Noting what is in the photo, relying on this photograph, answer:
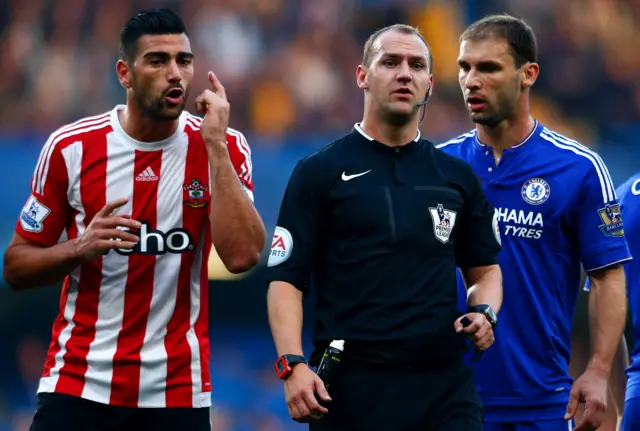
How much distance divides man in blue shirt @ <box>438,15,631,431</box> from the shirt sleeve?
0.89 metres

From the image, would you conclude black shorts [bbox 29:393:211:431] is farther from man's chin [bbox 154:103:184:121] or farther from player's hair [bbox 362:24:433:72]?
player's hair [bbox 362:24:433:72]

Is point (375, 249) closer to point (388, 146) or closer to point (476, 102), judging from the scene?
point (388, 146)

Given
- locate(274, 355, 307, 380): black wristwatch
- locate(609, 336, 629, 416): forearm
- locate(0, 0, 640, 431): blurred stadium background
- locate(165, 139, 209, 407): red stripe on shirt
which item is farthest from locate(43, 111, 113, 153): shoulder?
locate(0, 0, 640, 431): blurred stadium background

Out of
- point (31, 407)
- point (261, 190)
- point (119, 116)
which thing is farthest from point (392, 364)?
point (31, 407)

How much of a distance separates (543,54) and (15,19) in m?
5.23

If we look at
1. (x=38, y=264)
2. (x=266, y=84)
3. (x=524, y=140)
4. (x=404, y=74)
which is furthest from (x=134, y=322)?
(x=266, y=84)

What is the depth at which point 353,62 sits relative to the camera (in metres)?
11.7

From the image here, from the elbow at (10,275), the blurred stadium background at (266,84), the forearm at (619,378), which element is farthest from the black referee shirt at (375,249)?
Answer: the blurred stadium background at (266,84)

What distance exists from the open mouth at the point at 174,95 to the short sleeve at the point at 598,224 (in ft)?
5.58

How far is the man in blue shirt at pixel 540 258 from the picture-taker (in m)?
4.82

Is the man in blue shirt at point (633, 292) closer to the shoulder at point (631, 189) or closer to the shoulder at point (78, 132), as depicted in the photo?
the shoulder at point (631, 189)

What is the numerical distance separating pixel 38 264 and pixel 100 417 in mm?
633

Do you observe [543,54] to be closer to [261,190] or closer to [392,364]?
[261,190]

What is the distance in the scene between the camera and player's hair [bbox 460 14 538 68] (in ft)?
16.6
